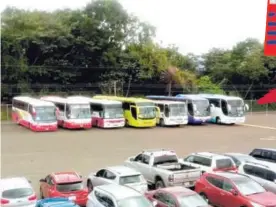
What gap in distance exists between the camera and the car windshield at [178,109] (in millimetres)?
30953

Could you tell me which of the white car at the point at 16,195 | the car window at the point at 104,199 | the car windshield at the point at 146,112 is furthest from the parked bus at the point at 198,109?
the car window at the point at 104,199

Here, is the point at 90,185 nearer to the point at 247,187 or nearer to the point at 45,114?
the point at 247,187

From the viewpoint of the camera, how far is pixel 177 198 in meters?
10.3

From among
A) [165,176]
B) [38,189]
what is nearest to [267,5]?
[165,176]

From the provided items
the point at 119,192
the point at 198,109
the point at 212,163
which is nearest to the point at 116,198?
the point at 119,192

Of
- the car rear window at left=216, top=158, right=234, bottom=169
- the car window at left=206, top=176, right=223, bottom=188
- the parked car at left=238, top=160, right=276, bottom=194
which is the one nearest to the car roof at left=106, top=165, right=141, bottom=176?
the car window at left=206, top=176, right=223, bottom=188

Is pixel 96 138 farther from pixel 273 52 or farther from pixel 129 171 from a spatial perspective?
pixel 273 52

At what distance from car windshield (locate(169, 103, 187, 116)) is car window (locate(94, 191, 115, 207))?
2082 cm

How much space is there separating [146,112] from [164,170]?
1713 centimetres

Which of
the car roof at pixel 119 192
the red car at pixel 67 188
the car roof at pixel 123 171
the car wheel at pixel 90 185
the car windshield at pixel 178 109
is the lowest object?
the car wheel at pixel 90 185

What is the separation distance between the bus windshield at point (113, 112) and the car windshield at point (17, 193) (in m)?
19.0

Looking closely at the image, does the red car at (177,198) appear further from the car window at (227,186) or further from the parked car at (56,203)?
the parked car at (56,203)

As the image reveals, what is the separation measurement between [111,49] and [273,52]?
44.3m

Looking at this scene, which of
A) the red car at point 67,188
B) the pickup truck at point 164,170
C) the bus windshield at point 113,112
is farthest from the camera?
the bus windshield at point 113,112
